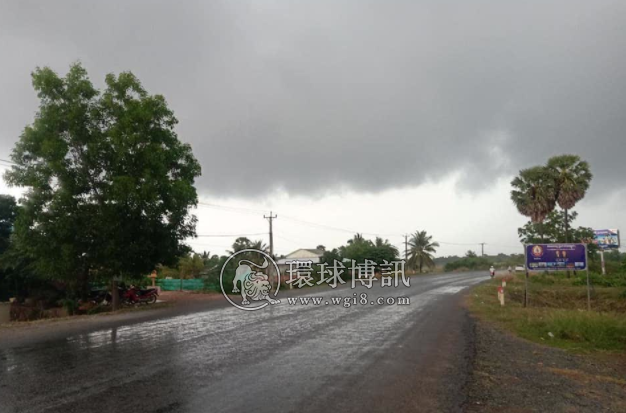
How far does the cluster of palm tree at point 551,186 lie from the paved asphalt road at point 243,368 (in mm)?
23161

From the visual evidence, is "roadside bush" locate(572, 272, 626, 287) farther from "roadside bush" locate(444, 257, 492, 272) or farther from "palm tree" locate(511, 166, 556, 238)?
"roadside bush" locate(444, 257, 492, 272)

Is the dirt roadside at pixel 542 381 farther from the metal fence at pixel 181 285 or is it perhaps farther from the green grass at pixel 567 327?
the metal fence at pixel 181 285

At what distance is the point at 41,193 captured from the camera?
58.0 ft

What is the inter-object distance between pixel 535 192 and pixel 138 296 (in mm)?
28800

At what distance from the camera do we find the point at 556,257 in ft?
53.1

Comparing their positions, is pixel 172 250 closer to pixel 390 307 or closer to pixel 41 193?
pixel 41 193

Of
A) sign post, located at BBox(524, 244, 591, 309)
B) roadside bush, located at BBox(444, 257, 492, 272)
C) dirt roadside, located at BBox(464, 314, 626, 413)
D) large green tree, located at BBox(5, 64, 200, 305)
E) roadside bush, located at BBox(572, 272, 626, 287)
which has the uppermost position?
large green tree, located at BBox(5, 64, 200, 305)

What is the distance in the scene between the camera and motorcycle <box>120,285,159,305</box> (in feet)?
71.8

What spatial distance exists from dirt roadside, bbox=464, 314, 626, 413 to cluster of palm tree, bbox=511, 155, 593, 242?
25.7 m

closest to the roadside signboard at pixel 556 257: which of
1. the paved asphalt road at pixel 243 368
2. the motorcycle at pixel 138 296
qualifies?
the paved asphalt road at pixel 243 368

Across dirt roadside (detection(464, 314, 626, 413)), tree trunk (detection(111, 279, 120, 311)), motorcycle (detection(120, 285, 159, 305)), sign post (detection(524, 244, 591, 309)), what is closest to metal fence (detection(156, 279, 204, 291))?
motorcycle (detection(120, 285, 159, 305))

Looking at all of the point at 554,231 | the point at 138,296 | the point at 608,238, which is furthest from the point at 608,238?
the point at 138,296

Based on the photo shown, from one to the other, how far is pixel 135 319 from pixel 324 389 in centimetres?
1133

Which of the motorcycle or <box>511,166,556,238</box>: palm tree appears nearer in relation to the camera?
the motorcycle
